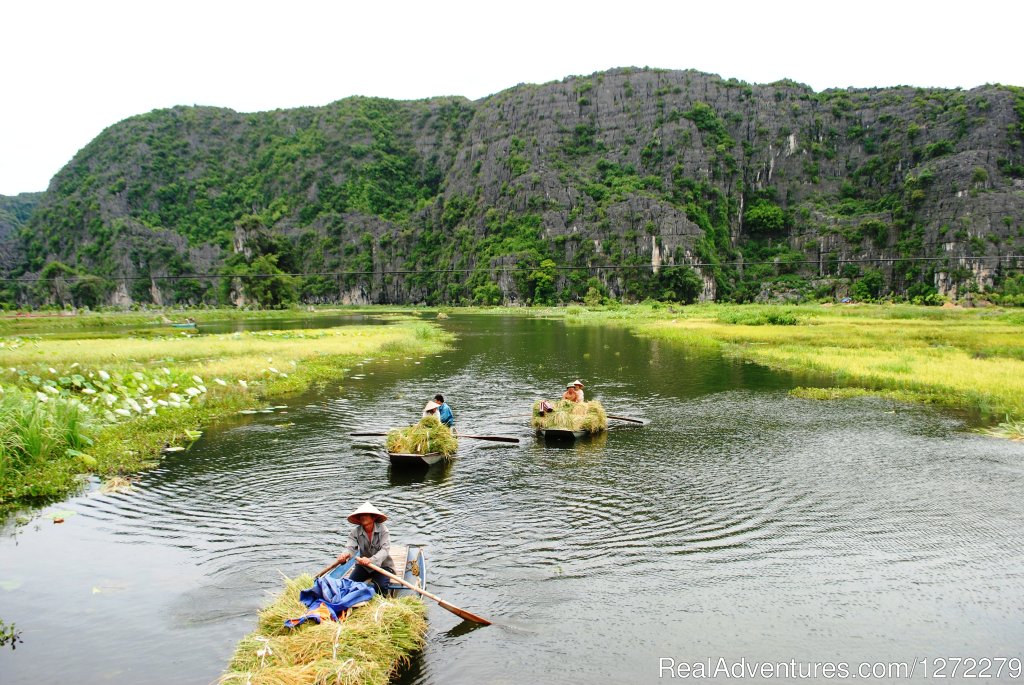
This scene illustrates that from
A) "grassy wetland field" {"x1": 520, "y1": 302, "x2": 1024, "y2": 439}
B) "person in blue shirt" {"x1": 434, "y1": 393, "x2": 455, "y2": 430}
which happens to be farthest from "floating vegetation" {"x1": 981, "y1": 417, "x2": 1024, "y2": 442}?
"person in blue shirt" {"x1": 434, "y1": 393, "x2": 455, "y2": 430}

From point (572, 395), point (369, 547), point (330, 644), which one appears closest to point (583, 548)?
point (369, 547)

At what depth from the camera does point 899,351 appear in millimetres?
43062

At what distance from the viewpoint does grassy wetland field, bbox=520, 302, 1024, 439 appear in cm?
2967

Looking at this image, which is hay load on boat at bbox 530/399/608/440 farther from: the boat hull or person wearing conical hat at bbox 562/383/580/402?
the boat hull

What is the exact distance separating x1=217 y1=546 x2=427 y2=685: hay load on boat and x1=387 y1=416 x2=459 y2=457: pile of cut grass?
884 centimetres

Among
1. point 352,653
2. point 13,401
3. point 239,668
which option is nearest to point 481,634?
point 352,653

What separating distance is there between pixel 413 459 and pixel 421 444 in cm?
50

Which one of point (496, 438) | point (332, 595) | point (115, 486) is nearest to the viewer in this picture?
point (332, 595)

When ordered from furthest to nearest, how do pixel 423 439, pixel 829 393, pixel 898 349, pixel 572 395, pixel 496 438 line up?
pixel 898 349 < pixel 829 393 < pixel 572 395 < pixel 496 438 < pixel 423 439

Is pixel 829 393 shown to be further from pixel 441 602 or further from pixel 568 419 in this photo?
pixel 441 602

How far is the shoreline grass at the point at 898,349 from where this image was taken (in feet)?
99.0

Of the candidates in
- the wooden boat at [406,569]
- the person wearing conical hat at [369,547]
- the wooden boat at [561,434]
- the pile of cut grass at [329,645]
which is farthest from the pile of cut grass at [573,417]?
the pile of cut grass at [329,645]

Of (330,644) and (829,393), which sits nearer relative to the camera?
(330,644)

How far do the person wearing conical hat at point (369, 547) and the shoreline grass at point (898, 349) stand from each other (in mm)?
25053
